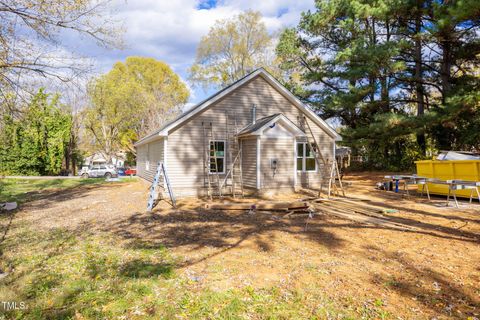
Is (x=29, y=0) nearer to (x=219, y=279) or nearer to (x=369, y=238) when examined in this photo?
(x=219, y=279)

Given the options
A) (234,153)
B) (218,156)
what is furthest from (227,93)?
(218,156)

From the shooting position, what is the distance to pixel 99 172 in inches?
1179

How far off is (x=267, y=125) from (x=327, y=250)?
7901 mm

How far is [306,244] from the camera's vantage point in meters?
6.47

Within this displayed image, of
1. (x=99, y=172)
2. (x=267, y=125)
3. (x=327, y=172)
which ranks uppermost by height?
(x=267, y=125)

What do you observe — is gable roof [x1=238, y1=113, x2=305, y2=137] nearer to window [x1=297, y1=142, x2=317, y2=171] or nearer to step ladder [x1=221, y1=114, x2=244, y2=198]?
step ladder [x1=221, y1=114, x2=244, y2=198]

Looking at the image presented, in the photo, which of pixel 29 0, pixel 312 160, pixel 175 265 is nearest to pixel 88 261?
pixel 175 265

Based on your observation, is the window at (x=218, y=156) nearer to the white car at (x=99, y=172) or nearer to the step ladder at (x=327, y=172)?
the step ladder at (x=327, y=172)

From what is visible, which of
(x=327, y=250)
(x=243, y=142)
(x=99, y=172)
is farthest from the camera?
(x=99, y=172)

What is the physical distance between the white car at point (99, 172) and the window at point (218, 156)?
18.8 meters

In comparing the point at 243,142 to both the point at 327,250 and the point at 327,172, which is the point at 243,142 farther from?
the point at 327,250

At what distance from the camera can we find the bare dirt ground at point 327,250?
13.7 feet

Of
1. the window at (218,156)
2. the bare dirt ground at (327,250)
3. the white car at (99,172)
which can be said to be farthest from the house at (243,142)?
the white car at (99,172)

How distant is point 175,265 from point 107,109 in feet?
103
